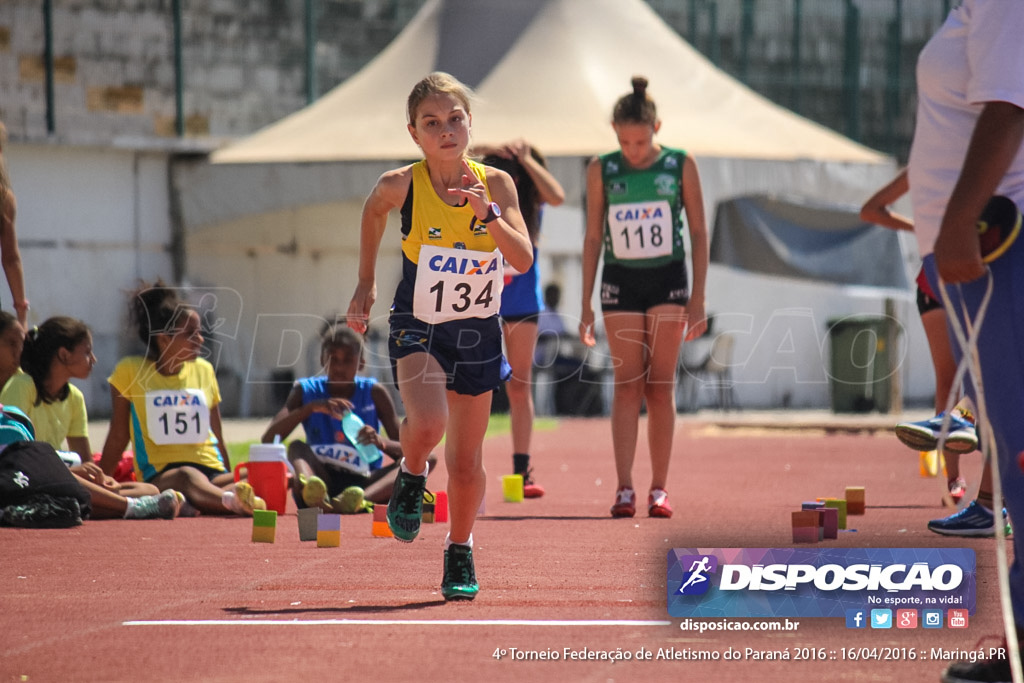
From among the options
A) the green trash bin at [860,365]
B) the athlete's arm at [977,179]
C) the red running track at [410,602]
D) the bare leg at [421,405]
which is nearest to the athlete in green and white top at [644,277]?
the red running track at [410,602]

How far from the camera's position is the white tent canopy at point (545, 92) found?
653 inches

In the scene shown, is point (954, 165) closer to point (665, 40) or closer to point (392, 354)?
point (392, 354)

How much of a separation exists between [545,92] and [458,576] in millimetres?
12385

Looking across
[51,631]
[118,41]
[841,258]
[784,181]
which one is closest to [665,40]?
[784,181]

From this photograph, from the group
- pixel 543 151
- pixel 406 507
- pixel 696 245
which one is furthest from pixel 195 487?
pixel 543 151

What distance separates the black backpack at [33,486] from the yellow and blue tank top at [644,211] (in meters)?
2.98

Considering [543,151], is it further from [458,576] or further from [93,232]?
[458,576]

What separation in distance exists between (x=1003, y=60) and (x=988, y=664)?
1414mm

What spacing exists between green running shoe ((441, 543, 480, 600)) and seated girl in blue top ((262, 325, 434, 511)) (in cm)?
313

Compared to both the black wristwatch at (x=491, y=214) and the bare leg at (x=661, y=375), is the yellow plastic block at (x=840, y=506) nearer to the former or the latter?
the bare leg at (x=661, y=375)

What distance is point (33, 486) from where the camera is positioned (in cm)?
719

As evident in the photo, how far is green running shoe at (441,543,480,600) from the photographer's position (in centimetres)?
500

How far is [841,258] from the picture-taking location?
17.5 metres

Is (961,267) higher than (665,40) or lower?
lower
